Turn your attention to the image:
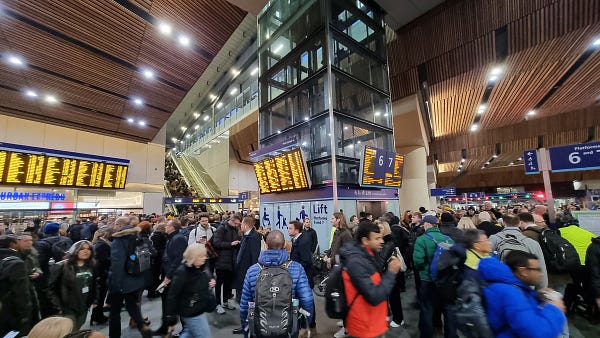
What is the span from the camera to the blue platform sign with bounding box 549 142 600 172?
5.11 meters

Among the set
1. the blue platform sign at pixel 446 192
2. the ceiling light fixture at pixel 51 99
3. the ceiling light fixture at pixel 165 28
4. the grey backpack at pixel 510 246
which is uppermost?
the ceiling light fixture at pixel 165 28

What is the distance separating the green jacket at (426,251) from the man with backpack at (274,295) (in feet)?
5.55

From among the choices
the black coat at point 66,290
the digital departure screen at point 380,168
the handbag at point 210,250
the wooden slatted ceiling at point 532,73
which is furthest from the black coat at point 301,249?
the wooden slatted ceiling at point 532,73

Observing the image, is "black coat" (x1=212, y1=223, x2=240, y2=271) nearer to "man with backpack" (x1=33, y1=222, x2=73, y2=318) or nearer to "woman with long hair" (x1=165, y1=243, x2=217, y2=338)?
"woman with long hair" (x1=165, y1=243, x2=217, y2=338)

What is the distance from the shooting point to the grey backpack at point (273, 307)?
84.3 inches

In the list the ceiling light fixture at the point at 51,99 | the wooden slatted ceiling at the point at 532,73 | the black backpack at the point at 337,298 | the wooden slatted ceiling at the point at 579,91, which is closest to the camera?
the black backpack at the point at 337,298

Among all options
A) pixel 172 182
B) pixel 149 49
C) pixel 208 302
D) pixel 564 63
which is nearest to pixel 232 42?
pixel 149 49

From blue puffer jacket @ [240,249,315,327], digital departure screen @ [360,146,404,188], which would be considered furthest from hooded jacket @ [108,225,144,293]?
digital departure screen @ [360,146,404,188]

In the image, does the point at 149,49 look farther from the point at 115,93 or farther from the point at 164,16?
the point at 115,93

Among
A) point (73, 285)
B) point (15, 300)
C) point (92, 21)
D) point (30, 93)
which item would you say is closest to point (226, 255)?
point (73, 285)

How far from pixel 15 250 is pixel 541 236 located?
7018 millimetres

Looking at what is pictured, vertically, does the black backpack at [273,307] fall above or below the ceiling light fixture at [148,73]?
below

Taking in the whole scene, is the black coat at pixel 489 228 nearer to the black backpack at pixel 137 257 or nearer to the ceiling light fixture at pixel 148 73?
the black backpack at pixel 137 257

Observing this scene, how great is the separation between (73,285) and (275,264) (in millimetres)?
2303
